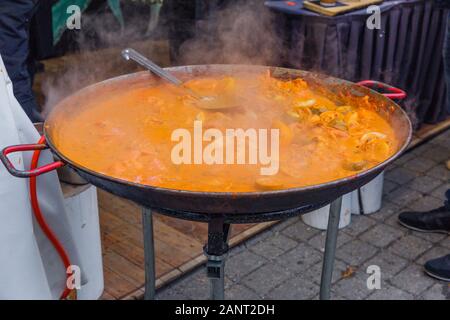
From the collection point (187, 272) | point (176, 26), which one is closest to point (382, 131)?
point (187, 272)

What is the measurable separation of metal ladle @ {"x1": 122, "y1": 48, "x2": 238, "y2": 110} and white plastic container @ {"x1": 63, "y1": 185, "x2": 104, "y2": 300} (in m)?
0.77

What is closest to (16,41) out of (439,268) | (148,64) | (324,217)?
(148,64)

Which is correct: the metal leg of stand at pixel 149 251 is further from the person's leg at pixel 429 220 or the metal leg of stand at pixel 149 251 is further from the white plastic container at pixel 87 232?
the person's leg at pixel 429 220

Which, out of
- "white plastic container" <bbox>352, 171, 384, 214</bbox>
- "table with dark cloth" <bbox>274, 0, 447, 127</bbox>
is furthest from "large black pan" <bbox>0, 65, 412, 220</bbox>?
"table with dark cloth" <bbox>274, 0, 447, 127</bbox>

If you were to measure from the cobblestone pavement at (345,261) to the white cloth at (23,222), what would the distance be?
33.3 inches

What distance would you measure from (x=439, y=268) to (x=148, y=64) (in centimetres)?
222

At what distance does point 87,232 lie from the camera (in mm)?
2865

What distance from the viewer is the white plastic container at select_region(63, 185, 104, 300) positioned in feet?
8.98

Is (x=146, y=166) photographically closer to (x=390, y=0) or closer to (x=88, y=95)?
(x=88, y=95)

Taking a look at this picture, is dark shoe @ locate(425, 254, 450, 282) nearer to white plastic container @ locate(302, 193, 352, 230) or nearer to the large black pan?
white plastic container @ locate(302, 193, 352, 230)

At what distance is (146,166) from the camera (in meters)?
1.88

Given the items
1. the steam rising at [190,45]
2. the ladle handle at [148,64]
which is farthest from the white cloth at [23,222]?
the steam rising at [190,45]

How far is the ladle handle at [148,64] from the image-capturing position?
91.0 inches
